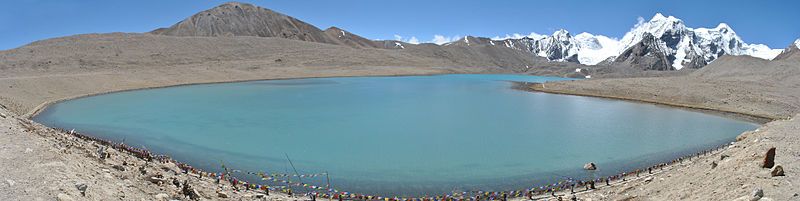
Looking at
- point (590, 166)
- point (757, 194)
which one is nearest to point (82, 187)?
point (757, 194)

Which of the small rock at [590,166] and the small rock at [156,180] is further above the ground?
the small rock at [156,180]

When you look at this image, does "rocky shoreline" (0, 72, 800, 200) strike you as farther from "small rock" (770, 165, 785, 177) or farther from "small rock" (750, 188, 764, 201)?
"small rock" (750, 188, 764, 201)

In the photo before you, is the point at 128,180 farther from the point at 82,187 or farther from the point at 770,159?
the point at 770,159

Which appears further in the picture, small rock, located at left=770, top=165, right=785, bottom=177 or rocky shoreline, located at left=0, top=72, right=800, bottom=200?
small rock, located at left=770, top=165, right=785, bottom=177

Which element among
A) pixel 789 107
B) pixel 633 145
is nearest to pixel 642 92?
pixel 789 107

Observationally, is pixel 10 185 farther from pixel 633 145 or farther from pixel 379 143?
pixel 633 145

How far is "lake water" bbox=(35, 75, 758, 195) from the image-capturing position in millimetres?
21547

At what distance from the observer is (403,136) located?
99.5 feet

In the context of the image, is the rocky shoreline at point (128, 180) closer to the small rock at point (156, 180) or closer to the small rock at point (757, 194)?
the small rock at point (156, 180)

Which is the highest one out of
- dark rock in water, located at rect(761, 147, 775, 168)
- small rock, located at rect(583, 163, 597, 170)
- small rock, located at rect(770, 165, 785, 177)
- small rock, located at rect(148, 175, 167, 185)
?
dark rock in water, located at rect(761, 147, 775, 168)

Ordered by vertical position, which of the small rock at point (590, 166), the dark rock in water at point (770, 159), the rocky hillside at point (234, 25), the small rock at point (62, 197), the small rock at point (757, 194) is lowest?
the small rock at point (590, 166)

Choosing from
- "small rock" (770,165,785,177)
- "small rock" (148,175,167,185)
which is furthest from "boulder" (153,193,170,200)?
"small rock" (770,165,785,177)

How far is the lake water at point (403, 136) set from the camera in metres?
21.5

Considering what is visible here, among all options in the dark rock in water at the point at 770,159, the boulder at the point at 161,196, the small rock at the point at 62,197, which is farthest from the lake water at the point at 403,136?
Result: the small rock at the point at 62,197
